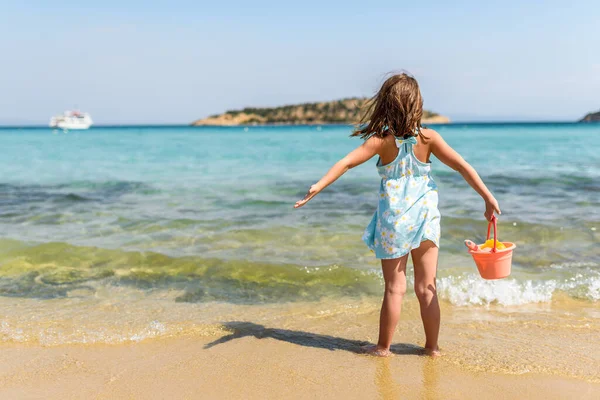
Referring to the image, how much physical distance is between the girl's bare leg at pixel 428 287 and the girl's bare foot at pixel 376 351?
27 centimetres

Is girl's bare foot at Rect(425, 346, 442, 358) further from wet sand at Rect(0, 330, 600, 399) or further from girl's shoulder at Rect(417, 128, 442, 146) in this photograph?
girl's shoulder at Rect(417, 128, 442, 146)

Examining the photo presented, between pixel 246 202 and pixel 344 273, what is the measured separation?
16.8ft

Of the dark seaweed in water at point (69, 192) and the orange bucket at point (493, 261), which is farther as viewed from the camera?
the dark seaweed in water at point (69, 192)

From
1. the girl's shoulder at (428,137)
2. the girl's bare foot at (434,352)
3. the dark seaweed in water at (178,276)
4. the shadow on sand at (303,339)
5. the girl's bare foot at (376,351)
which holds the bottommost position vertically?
the dark seaweed in water at (178,276)

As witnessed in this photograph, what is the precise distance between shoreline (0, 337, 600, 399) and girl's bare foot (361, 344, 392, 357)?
0.06m

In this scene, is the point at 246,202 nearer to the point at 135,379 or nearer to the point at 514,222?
the point at 514,222

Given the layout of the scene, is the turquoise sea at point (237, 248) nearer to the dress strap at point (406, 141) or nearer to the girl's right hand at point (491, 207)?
the girl's right hand at point (491, 207)

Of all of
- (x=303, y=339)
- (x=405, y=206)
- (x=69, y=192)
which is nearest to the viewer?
(x=405, y=206)

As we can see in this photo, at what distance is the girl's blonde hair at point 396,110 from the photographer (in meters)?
3.37

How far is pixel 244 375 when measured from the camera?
334 cm

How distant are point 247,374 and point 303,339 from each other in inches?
28.6

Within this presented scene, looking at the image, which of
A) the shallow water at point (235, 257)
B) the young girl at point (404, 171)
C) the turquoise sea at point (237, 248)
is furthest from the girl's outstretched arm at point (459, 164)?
the turquoise sea at point (237, 248)

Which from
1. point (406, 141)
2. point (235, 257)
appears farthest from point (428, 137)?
point (235, 257)

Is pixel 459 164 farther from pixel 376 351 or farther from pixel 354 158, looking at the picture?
pixel 376 351
